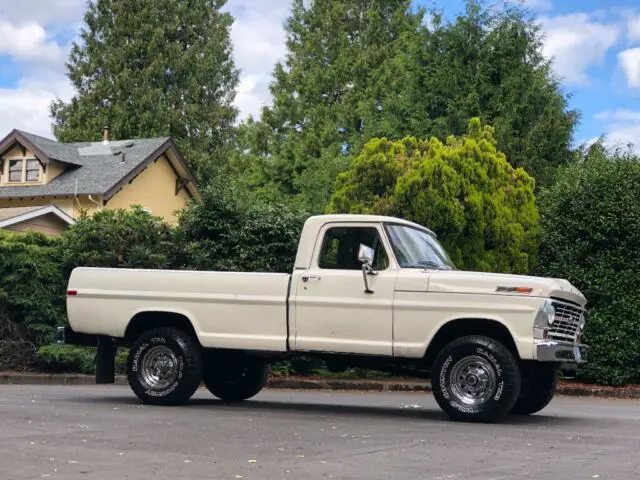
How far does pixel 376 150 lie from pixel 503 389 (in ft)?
32.7

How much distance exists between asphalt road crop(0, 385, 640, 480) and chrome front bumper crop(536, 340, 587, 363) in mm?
711

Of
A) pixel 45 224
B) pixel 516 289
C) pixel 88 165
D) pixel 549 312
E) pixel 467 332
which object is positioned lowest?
pixel 467 332

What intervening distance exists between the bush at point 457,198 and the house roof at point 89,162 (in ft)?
71.2

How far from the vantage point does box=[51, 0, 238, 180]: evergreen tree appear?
60.0 meters

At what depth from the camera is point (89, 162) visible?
44.5 m

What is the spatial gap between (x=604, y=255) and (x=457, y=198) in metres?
2.81

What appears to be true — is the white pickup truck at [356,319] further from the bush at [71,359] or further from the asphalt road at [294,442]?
the bush at [71,359]

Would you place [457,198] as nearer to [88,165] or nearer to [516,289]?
[516,289]

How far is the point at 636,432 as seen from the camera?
11203 mm

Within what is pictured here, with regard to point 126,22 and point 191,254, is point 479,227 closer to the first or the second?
point 191,254

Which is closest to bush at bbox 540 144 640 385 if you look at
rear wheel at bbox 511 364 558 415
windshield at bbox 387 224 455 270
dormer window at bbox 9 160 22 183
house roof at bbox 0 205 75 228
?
rear wheel at bbox 511 364 558 415

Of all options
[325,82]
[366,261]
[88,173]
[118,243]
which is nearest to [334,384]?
[118,243]

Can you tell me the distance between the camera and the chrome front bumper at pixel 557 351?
11.4 metres

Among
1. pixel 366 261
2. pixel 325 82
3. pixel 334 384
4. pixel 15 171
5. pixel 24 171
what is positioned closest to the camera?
pixel 366 261
